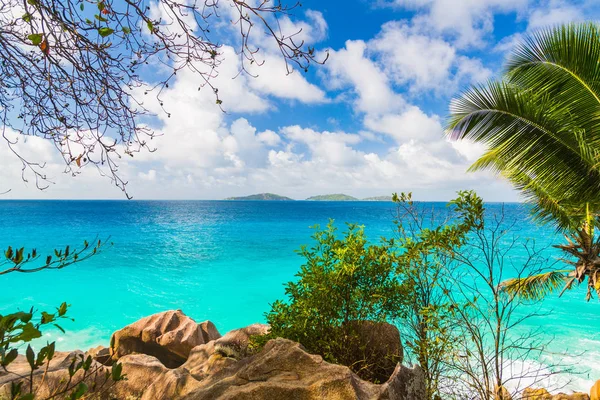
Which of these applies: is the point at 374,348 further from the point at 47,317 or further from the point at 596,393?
the point at 596,393

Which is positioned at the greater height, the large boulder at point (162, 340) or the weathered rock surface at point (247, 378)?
the weathered rock surface at point (247, 378)

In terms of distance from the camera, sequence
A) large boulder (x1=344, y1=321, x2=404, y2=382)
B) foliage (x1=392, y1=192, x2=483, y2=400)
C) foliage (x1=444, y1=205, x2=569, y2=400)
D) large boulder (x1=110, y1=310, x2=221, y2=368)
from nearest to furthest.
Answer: foliage (x1=444, y1=205, x2=569, y2=400), foliage (x1=392, y1=192, x2=483, y2=400), large boulder (x1=344, y1=321, x2=404, y2=382), large boulder (x1=110, y1=310, x2=221, y2=368)

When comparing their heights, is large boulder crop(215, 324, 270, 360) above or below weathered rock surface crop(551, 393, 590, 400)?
above

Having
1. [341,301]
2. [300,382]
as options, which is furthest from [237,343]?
[300,382]

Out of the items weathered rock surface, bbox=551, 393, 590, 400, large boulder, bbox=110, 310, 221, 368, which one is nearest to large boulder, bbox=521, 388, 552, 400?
weathered rock surface, bbox=551, 393, 590, 400

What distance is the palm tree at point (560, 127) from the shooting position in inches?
229

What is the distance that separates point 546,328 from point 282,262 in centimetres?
1544

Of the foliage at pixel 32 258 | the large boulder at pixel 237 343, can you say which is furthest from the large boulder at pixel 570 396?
the foliage at pixel 32 258

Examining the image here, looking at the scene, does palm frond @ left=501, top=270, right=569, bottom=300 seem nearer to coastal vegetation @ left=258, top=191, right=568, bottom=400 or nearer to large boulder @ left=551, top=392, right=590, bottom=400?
large boulder @ left=551, top=392, right=590, bottom=400

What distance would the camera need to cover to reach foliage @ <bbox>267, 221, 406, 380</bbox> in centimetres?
382

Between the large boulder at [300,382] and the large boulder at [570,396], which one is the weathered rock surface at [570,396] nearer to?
the large boulder at [570,396]

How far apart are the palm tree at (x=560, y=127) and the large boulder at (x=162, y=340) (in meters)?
6.67

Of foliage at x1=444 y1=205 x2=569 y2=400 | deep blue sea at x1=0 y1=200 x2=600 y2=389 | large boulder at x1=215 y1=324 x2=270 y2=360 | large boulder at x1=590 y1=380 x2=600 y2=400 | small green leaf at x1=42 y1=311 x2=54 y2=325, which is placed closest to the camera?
small green leaf at x1=42 y1=311 x2=54 y2=325

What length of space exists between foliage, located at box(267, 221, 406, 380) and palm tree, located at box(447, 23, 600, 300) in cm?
340
